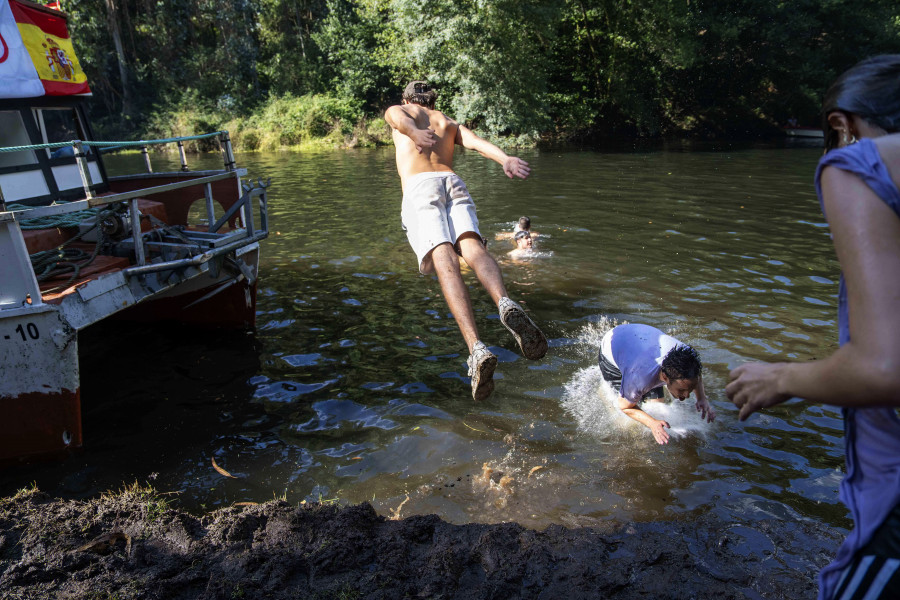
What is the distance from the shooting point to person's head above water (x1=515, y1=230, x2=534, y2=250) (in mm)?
10648

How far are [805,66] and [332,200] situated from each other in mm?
24714

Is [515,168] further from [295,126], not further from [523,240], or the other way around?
[295,126]

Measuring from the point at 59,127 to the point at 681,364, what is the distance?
326 inches

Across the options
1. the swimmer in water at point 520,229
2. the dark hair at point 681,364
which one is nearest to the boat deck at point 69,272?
the dark hair at point 681,364

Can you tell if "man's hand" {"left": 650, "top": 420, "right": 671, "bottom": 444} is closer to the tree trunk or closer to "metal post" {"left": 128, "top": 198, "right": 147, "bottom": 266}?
"metal post" {"left": 128, "top": 198, "right": 147, "bottom": 266}

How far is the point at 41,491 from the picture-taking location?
466 centimetres

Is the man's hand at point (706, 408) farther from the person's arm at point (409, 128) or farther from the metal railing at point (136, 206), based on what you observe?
the metal railing at point (136, 206)

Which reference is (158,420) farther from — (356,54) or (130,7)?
(130,7)

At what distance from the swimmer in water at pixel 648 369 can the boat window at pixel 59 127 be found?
6819 millimetres

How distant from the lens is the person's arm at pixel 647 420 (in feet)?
15.5

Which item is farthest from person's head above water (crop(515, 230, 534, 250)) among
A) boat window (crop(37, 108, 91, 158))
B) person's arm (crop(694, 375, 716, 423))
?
boat window (crop(37, 108, 91, 158))

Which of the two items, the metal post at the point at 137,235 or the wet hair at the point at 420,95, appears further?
the metal post at the point at 137,235

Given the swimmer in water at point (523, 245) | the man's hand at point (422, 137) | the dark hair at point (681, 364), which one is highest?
the man's hand at point (422, 137)

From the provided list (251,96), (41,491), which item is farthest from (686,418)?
(251,96)
